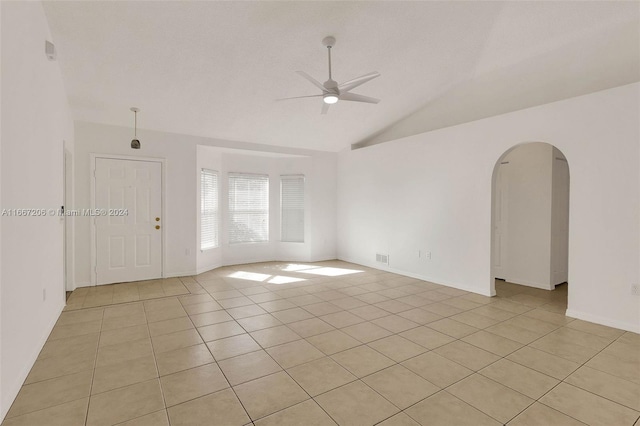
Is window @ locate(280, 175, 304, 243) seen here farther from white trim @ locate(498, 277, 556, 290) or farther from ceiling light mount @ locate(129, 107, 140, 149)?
white trim @ locate(498, 277, 556, 290)

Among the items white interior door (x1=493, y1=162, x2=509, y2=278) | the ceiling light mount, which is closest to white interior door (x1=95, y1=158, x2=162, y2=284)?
the ceiling light mount

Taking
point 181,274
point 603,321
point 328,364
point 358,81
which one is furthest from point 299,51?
→ point 603,321

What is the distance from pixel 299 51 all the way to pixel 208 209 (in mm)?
3808

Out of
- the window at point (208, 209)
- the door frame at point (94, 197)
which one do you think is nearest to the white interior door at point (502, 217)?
the window at point (208, 209)

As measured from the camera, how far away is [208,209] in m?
6.45

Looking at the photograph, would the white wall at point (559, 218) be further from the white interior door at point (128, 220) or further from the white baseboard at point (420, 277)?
the white interior door at point (128, 220)

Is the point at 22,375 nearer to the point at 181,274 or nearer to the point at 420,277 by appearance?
the point at 181,274

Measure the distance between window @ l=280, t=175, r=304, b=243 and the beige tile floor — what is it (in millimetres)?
3001

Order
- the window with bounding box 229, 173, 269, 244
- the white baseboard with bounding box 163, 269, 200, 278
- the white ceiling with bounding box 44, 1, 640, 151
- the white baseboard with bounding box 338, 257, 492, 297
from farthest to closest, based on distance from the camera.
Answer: the window with bounding box 229, 173, 269, 244 < the white baseboard with bounding box 163, 269, 200, 278 < the white baseboard with bounding box 338, 257, 492, 297 < the white ceiling with bounding box 44, 1, 640, 151

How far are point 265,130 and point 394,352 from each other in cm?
455

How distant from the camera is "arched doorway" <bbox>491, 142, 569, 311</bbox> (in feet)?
16.3

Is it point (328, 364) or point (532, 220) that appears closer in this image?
point (328, 364)

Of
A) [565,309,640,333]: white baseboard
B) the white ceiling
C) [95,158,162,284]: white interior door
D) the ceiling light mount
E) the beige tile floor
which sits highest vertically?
the white ceiling

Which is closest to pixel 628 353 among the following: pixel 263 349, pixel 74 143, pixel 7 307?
pixel 263 349
